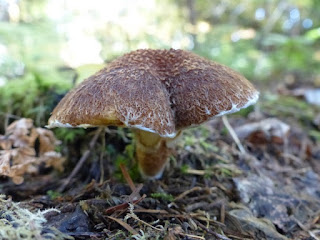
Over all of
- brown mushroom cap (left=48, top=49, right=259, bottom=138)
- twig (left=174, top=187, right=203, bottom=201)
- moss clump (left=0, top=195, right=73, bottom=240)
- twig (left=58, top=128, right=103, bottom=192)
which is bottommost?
twig (left=174, top=187, right=203, bottom=201)

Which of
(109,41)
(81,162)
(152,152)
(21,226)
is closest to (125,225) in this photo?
(21,226)

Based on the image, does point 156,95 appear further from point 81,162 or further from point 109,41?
point 109,41

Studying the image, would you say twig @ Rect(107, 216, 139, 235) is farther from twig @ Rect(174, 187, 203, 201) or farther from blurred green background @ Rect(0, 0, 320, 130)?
blurred green background @ Rect(0, 0, 320, 130)

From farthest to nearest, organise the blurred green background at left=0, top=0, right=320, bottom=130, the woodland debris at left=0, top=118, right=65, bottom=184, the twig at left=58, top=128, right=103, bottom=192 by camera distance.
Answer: the blurred green background at left=0, top=0, right=320, bottom=130 < the twig at left=58, top=128, right=103, bottom=192 < the woodland debris at left=0, top=118, right=65, bottom=184

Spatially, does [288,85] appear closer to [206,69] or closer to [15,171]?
[206,69]

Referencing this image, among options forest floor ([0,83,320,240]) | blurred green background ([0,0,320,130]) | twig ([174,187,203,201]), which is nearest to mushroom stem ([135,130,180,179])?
forest floor ([0,83,320,240])

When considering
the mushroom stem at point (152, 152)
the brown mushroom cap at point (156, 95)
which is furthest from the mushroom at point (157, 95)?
the mushroom stem at point (152, 152)

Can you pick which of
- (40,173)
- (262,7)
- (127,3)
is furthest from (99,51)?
(262,7)
